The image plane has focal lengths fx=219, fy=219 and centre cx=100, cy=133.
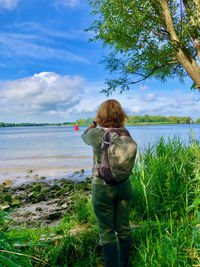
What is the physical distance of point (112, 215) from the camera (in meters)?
2.69

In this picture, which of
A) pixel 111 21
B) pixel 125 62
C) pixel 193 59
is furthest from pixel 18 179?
pixel 193 59

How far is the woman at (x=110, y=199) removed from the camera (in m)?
2.60

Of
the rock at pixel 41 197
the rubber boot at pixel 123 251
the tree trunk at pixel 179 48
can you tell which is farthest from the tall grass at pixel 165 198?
the rock at pixel 41 197

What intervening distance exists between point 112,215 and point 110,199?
0.25 m

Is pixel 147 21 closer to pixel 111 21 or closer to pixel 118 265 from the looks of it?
pixel 111 21

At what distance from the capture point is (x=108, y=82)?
7.91 m

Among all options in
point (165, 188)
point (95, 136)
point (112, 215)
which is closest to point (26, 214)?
point (165, 188)

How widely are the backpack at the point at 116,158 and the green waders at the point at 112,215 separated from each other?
118 mm

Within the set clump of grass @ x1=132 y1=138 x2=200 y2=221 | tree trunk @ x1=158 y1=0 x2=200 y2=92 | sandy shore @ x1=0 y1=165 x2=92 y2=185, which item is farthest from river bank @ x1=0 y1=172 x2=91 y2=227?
tree trunk @ x1=158 y1=0 x2=200 y2=92

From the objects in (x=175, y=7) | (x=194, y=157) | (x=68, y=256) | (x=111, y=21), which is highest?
(x=175, y=7)

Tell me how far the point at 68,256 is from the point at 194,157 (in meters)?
3.28

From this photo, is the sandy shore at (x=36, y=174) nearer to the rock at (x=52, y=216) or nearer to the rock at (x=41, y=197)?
the rock at (x=41, y=197)

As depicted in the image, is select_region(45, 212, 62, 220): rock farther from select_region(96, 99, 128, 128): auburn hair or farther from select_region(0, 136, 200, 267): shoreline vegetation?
select_region(96, 99, 128, 128): auburn hair

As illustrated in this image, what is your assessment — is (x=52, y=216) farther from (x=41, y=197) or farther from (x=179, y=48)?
(x=179, y=48)
